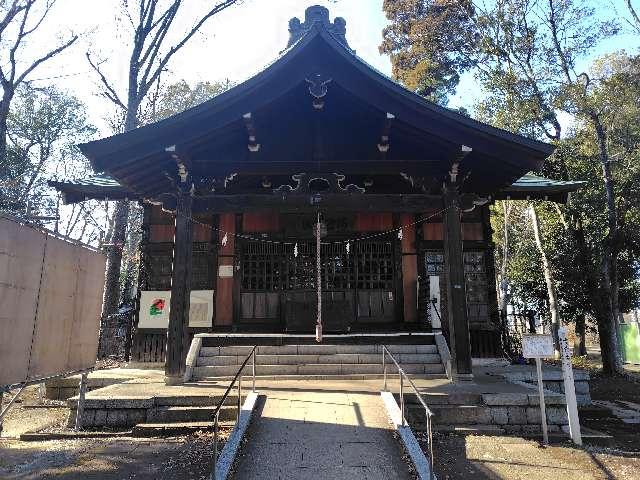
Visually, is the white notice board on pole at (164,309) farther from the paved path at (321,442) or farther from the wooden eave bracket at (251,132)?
the paved path at (321,442)

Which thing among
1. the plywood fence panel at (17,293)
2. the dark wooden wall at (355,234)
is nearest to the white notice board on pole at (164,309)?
the dark wooden wall at (355,234)

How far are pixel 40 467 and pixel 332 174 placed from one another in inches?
263

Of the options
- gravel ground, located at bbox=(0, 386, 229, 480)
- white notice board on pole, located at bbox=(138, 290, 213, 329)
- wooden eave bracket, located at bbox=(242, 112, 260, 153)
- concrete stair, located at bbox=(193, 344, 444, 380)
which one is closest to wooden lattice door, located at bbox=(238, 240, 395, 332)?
white notice board on pole, located at bbox=(138, 290, 213, 329)

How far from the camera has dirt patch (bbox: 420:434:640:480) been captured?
5383mm

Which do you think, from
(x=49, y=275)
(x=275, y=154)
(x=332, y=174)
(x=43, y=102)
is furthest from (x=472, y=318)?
(x=43, y=102)

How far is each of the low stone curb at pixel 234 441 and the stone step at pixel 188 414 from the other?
315 mm

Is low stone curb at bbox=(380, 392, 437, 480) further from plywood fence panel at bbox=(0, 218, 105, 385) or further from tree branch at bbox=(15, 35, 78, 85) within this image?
tree branch at bbox=(15, 35, 78, 85)

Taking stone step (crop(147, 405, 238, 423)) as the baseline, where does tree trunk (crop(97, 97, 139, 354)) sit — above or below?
above

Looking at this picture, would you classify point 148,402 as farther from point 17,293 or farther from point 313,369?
point 313,369

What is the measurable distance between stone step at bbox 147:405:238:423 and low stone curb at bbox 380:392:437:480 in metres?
2.38

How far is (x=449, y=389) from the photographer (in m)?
7.95

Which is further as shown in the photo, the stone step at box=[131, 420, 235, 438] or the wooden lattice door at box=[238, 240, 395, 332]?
the wooden lattice door at box=[238, 240, 395, 332]

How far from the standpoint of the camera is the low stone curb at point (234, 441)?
4.75 m

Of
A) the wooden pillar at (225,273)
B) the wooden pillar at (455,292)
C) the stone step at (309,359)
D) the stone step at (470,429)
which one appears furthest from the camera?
the wooden pillar at (225,273)
